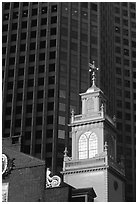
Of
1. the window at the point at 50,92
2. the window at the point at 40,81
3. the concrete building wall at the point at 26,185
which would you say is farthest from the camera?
the window at the point at 40,81

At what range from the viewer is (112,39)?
522 feet

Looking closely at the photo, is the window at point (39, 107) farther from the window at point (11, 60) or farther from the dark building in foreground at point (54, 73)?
the window at point (11, 60)

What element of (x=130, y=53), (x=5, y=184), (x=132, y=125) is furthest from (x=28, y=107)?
(x=5, y=184)

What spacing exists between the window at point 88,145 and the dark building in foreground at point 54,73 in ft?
211

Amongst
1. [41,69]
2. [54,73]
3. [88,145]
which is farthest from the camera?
[41,69]

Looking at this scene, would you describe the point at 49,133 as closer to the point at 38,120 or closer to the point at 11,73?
the point at 38,120

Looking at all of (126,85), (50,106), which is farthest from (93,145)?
(126,85)

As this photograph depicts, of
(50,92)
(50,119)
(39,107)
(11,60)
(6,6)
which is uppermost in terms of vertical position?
(6,6)

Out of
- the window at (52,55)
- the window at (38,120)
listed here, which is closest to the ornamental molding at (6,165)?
the window at (38,120)

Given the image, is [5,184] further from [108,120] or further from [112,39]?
[112,39]

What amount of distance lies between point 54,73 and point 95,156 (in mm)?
83096

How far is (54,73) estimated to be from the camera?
132125mm

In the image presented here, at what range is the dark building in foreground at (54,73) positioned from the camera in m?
125

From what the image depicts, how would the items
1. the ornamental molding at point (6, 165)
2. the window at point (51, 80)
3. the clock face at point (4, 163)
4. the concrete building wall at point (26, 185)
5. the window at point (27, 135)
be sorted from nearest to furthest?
1. the concrete building wall at point (26, 185)
2. the ornamental molding at point (6, 165)
3. the clock face at point (4, 163)
4. the window at point (27, 135)
5. the window at point (51, 80)
